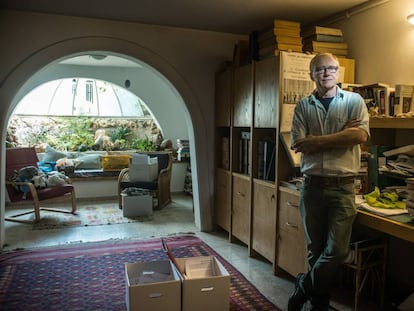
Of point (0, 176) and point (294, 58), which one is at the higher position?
point (294, 58)

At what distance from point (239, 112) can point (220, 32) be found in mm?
1160

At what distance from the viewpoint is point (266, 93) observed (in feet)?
10.6

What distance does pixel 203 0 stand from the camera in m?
3.21

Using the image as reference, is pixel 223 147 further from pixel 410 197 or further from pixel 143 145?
pixel 143 145

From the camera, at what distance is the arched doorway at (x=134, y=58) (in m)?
3.69

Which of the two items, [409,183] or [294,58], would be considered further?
[294,58]

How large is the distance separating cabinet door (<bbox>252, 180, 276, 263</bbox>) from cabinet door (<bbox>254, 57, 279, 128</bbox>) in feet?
1.88

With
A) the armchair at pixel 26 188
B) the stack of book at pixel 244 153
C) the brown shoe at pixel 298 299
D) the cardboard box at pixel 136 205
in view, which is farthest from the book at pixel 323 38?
the armchair at pixel 26 188

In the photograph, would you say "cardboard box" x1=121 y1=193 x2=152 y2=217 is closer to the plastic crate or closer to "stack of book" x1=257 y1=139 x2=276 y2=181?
the plastic crate

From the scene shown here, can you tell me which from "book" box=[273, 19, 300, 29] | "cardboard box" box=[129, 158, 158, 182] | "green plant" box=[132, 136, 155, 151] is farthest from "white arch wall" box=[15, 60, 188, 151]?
"book" box=[273, 19, 300, 29]

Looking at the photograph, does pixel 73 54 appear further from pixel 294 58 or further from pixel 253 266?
pixel 253 266

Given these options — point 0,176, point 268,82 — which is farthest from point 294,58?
point 0,176

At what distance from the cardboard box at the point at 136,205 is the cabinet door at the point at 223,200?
3.85ft

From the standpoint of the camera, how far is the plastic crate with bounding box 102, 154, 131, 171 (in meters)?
6.34
